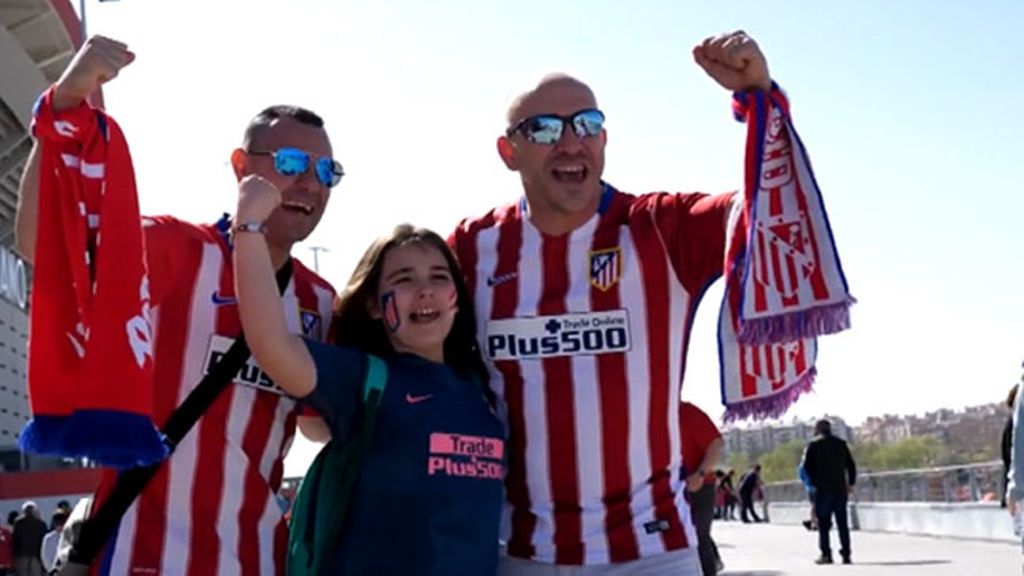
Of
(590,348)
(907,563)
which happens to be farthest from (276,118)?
(907,563)

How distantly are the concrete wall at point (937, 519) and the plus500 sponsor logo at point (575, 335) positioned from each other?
1149 centimetres

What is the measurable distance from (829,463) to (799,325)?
44.2 feet

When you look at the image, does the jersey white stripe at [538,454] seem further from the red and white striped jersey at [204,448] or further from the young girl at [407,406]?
the red and white striped jersey at [204,448]

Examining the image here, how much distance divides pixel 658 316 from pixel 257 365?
3.71 ft

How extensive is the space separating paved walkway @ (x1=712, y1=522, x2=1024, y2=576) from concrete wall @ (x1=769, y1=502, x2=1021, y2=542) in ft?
0.97

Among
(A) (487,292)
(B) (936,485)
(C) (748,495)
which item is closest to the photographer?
(A) (487,292)

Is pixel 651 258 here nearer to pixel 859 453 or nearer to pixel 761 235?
pixel 761 235

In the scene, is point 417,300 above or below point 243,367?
above

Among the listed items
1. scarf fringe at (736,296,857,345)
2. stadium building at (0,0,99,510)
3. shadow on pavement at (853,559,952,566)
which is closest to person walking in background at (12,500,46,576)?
shadow on pavement at (853,559,952,566)

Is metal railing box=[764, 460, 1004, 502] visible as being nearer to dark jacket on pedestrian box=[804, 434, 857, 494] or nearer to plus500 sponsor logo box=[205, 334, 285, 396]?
dark jacket on pedestrian box=[804, 434, 857, 494]

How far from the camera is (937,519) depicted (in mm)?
21219

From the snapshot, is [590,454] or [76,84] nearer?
[76,84]

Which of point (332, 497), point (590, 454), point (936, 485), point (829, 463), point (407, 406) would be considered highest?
point (829, 463)

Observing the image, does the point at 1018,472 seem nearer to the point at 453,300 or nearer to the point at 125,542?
the point at 453,300
